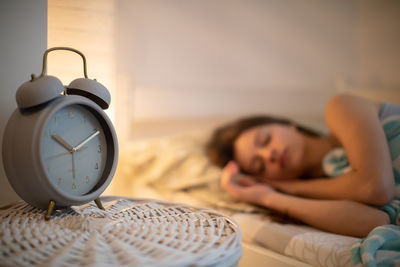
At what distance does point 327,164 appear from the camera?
1.51 meters

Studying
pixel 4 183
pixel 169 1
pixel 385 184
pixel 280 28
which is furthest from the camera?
pixel 280 28

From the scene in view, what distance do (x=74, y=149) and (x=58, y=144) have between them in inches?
1.3

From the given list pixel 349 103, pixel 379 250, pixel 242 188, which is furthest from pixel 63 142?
pixel 349 103

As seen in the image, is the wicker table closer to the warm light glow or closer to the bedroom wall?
the warm light glow

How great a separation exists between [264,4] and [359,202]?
1.66m

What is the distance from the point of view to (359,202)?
1167mm

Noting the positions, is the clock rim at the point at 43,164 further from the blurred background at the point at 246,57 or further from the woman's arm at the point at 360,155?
the blurred background at the point at 246,57

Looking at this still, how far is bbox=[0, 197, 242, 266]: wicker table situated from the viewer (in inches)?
21.7

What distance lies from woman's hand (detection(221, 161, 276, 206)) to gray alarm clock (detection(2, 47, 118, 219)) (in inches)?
30.3

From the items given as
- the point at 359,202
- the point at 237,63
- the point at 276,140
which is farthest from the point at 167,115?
the point at 359,202

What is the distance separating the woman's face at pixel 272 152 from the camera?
1643 mm

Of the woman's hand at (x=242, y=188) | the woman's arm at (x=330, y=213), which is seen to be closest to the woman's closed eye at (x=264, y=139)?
the woman's hand at (x=242, y=188)

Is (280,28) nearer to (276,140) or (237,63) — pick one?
(237,63)

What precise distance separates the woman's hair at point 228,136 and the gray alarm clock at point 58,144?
3.58 feet
